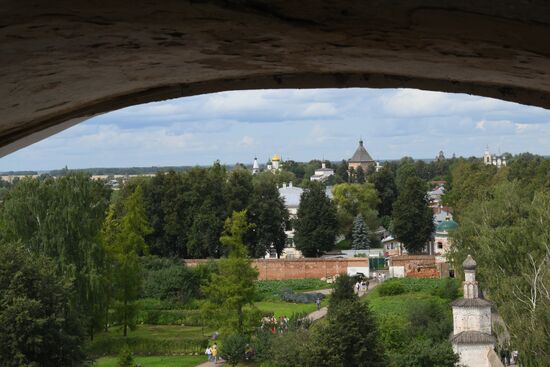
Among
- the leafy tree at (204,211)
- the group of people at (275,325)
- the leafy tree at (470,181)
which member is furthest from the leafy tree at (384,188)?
the group of people at (275,325)

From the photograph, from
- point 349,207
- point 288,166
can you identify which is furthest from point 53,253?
point 288,166

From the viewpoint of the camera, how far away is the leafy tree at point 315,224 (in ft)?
139

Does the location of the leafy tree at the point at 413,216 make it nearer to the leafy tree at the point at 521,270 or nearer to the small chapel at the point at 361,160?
the leafy tree at the point at 521,270

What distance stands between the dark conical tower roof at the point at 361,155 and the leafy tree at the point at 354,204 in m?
47.4

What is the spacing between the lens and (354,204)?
177ft

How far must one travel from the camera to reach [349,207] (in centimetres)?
5384

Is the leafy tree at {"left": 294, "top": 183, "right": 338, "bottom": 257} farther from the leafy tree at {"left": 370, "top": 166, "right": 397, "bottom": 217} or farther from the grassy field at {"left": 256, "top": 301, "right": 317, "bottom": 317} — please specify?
the leafy tree at {"left": 370, "top": 166, "right": 397, "bottom": 217}

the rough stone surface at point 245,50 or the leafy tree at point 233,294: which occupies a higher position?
the rough stone surface at point 245,50

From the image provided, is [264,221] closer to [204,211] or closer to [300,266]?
[204,211]

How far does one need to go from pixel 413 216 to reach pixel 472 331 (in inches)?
914

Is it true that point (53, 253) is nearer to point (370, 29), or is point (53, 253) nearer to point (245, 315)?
point (245, 315)

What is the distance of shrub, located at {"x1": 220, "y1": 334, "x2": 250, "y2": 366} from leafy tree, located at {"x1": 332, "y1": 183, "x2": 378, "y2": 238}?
2898 centimetres

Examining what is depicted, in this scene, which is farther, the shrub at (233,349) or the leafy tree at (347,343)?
the shrub at (233,349)

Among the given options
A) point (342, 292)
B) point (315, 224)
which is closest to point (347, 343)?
point (342, 292)
